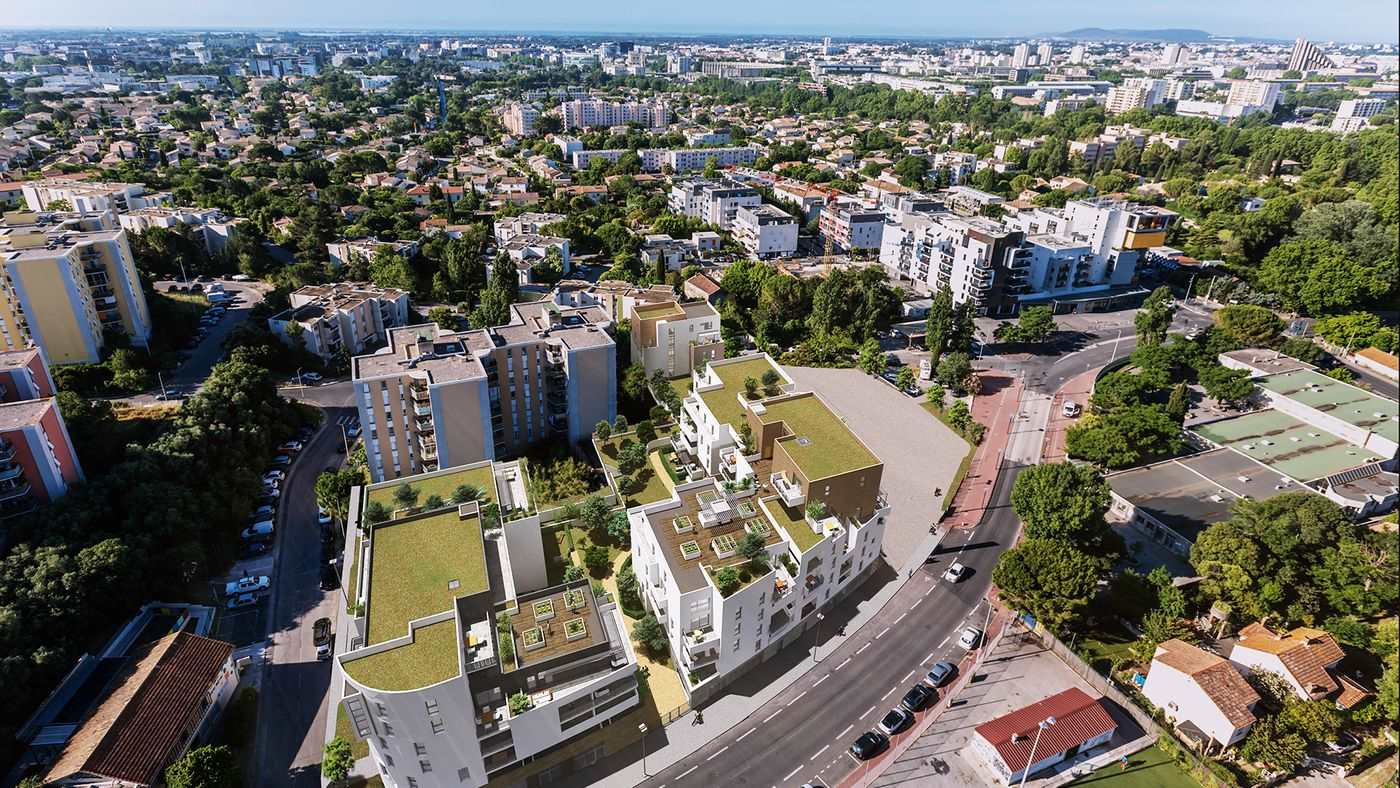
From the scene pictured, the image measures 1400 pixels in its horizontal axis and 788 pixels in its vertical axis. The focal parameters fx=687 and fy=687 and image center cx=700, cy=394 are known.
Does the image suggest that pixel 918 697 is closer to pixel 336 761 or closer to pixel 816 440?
pixel 816 440

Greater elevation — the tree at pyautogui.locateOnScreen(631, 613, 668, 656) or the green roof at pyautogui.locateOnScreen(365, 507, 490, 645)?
the green roof at pyautogui.locateOnScreen(365, 507, 490, 645)

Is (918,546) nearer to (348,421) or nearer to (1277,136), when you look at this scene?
(348,421)

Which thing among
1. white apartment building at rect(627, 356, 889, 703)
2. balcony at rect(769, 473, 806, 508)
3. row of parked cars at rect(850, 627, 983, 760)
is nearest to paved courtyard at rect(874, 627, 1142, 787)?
row of parked cars at rect(850, 627, 983, 760)

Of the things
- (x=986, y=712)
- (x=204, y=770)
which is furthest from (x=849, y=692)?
(x=204, y=770)

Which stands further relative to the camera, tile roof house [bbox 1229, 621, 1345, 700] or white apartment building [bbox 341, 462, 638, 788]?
tile roof house [bbox 1229, 621, 1345, 700]

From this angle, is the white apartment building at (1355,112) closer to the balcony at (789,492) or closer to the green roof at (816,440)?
the green roof at (816,440)

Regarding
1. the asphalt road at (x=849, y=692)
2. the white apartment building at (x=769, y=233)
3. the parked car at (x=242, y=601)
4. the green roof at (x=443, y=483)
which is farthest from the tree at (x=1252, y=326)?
the parked car at (x=242, y=601)

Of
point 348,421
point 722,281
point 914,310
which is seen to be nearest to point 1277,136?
point 914,310

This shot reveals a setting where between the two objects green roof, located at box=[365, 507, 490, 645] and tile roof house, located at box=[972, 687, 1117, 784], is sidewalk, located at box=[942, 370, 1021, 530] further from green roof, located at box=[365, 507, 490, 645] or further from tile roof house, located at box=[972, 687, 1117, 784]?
green roof, located at box=[365, 507, 490, 645]
